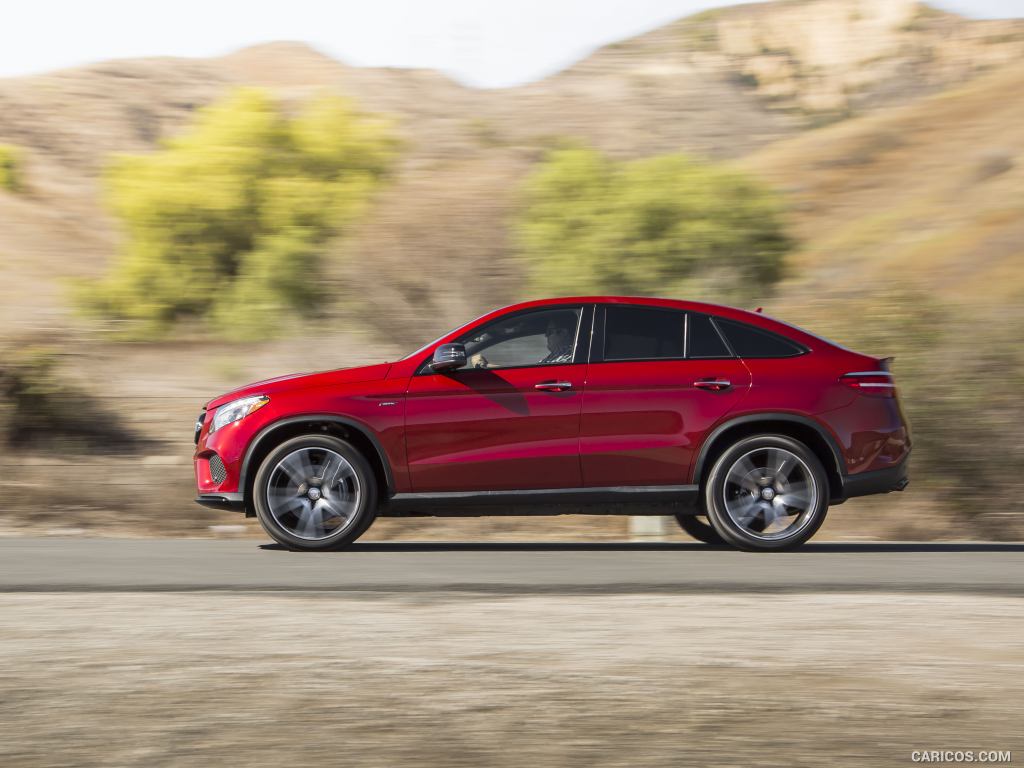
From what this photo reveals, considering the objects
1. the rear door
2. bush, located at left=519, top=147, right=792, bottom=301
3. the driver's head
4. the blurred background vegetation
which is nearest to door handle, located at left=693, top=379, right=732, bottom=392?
the rear door

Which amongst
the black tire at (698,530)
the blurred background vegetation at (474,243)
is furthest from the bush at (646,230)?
the black tire at (698,530)

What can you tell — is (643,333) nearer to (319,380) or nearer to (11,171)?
(319,380)

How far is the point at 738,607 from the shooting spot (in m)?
7.43

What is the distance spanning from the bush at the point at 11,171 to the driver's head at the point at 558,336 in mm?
58920

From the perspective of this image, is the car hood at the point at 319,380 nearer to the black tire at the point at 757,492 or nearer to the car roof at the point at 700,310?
the car roof at the point at 700,310

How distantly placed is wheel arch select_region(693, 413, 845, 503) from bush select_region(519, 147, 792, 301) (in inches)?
386

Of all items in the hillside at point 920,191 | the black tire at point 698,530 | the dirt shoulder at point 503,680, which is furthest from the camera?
the hillside at point 920,191

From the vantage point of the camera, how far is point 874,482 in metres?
9.59

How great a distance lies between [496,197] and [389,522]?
27.1ft

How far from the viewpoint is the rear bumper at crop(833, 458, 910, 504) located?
376 inches

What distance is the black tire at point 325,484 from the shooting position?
9.52 meters

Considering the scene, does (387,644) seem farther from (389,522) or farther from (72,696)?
(389,522)

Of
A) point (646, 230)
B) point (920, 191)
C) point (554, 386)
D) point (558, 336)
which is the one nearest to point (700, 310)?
point (558, 336)

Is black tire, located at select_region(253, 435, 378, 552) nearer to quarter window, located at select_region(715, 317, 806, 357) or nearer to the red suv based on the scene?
the red suv
